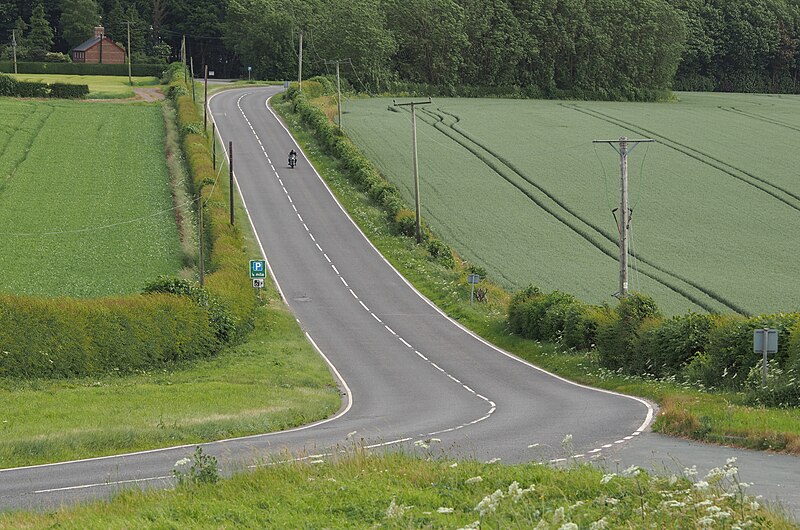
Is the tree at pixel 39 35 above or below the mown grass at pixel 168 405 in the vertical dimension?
above

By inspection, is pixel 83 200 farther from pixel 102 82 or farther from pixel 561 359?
pixel 102 82

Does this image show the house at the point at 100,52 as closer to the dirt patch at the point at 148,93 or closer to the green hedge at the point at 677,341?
the dirt patch at the point at 148,93

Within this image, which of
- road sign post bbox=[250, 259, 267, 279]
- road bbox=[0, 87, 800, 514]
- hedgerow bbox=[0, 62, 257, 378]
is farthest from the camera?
road sign post bbox=[250, 259, 267, 279]

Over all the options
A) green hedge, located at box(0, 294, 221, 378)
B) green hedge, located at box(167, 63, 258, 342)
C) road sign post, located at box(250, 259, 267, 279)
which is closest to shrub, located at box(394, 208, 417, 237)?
green hedge, located at box(167, 63, 258, 342)

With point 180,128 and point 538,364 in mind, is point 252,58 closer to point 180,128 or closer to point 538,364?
point 180,128

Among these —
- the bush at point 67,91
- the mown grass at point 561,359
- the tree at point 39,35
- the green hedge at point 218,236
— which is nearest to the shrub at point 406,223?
the mown grass at point 561,359

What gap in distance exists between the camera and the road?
21031 millimetres

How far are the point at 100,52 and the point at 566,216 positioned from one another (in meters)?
103

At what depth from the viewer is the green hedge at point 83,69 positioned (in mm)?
146625

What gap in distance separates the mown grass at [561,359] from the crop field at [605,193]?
3.28 metres

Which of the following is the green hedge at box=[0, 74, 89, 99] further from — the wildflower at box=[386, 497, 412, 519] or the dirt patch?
the wildflower at box=[386, 497, 412, 519]

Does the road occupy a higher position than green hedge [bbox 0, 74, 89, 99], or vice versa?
green hedge [bbox 0, 74, 89, 99]

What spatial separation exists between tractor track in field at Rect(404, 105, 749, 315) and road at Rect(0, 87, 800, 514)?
12.5 metres

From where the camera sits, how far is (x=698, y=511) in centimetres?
1280
